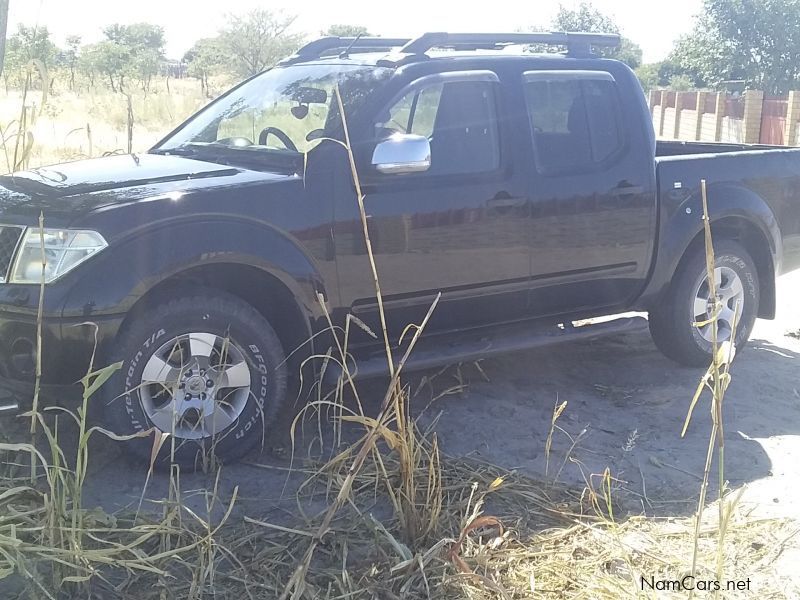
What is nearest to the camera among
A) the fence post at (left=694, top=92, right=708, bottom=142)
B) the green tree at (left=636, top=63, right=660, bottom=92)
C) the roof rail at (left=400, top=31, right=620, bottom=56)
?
the roof rail at (left=400, top=31, right=620, bottom=56)

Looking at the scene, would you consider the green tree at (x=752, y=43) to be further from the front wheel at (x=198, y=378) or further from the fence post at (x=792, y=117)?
the front wheel at (x=198, y=378)

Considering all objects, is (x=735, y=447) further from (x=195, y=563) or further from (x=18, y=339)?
(x=18, y=339)

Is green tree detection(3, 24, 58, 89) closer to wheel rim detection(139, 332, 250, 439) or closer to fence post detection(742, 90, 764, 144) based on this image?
wheel rim detection(139, 332, 250, 439)

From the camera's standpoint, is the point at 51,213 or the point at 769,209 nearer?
the point at 51,213

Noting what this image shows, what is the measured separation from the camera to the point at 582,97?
16.8ft

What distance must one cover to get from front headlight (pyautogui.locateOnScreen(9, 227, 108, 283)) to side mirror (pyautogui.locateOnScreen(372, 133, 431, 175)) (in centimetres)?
127

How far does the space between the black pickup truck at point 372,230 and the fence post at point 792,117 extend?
1454 centimetres

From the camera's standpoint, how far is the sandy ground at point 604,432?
382 cm

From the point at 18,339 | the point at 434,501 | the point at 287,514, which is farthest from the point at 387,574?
the point at 18,339

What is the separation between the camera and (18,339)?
141 inches

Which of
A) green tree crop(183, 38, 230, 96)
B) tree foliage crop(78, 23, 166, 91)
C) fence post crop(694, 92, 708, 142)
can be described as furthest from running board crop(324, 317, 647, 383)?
green tree crop(183, 38, 230, 96)

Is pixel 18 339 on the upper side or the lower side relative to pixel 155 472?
upper

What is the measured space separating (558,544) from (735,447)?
1.47 m

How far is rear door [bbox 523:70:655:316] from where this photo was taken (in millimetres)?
4816
